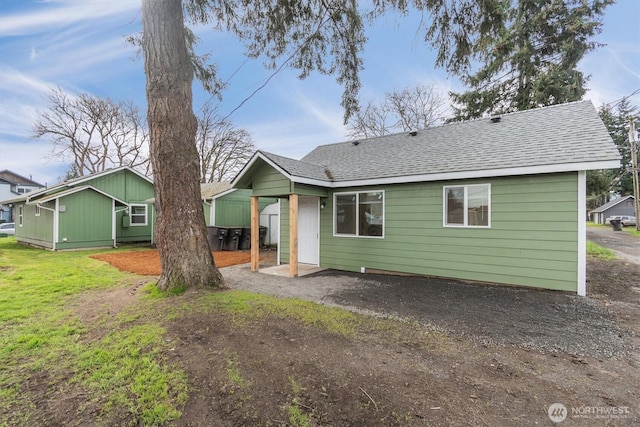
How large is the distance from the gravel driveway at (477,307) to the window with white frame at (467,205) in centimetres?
137

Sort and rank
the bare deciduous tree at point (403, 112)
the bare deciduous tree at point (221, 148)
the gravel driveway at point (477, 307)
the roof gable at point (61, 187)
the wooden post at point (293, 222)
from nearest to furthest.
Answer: the gravel driveway at point (477, 307), the wooden post at point (293, 222), the roof gable at point (61, 187), the bare deciduous tree at point (403, 112), the bare deciduous tree at point (221, 148)

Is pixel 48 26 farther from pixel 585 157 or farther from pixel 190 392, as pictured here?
pixel 585 157

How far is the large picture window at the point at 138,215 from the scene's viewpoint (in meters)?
15.3

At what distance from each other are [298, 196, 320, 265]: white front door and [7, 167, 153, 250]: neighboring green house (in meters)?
10.2

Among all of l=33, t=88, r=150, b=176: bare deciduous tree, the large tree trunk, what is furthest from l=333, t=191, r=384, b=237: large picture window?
l=33, t=88, r=150, b=176: bare deciduous tree

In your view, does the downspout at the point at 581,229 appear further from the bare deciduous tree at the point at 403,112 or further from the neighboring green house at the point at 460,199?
the bare deciduous tree at the point at 403,112

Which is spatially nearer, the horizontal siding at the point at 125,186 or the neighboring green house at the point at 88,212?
the neighboring green house at the point at 88,212

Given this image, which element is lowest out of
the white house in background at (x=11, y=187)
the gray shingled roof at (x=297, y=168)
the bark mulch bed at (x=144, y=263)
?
the bark mulch bed at (x=144, y=263)

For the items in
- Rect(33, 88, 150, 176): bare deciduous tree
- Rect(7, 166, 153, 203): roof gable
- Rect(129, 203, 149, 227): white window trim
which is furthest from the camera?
Rect(33, 88, 150, 176): bare deciduous tree

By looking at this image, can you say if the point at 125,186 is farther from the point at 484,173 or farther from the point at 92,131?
the point at 484,173

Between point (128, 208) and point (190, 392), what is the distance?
1554 centimetres

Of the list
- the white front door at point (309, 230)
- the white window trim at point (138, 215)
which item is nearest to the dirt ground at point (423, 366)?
the white front door at point (309, 230)

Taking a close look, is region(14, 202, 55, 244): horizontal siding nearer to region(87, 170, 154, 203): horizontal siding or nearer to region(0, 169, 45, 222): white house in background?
region(87, 170, 154, 203): horizontal siding

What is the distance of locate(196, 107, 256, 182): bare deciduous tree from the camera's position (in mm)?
22969
